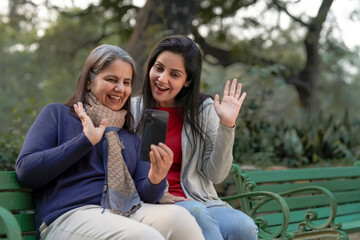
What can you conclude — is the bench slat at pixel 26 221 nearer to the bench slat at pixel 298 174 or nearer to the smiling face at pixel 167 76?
the smiling face at pixel 167 76

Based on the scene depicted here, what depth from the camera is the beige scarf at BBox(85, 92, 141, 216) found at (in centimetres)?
253

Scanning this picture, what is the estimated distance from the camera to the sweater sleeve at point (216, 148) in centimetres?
310

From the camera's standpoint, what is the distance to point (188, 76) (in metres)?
3.41

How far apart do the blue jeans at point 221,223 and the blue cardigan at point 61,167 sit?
9.1 inches

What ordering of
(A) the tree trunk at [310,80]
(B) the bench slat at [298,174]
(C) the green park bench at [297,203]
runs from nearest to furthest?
(C) the green park bench at [297,203] < (B) the bench slat at [298,174] < (A) the tree trunk at [310,80]

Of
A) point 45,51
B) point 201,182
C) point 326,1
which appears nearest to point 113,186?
point 201,182

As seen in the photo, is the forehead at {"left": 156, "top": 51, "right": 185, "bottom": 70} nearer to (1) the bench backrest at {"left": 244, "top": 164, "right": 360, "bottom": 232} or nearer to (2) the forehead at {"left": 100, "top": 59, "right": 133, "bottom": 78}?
(2) the forehead at {"left": 100, "top": 59, "right": 133, "bottom": 78}

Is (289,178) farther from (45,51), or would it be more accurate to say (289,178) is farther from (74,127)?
(45,51)

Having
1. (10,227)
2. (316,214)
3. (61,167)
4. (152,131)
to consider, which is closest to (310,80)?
(316,214)

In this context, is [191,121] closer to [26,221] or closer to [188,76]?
[188,76]

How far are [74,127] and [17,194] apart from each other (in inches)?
18.6

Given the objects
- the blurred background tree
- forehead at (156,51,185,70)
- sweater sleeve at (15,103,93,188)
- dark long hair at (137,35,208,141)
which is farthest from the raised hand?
the blurred background tree

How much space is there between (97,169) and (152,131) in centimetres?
37

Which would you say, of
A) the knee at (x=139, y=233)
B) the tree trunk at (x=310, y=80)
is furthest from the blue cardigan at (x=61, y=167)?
the tree trunk at (x=310, y=80)
